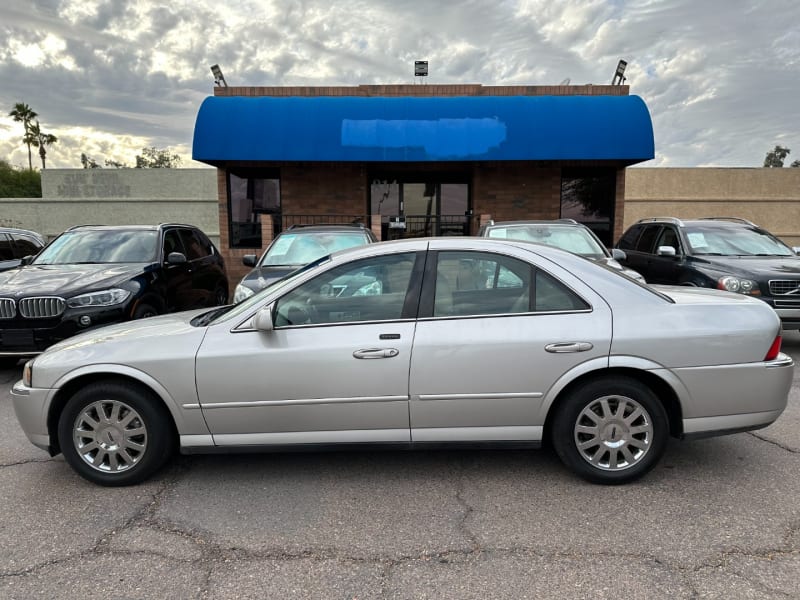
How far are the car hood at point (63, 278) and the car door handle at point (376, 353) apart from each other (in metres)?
4.20

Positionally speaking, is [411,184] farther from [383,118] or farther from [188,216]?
[188,216]

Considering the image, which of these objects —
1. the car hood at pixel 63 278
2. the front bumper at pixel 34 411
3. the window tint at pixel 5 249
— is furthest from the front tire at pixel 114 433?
the window tint at pixel 5 249

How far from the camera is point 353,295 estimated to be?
362 centimetres

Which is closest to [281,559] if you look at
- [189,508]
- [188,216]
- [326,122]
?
[189,508]

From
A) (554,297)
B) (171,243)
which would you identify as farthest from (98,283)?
(554,297)

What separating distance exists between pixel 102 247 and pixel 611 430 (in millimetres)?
7006

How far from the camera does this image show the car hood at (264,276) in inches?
279

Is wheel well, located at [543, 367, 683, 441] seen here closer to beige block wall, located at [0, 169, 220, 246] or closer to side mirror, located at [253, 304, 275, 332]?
side mirror, located at [253, 304, 275, 332]

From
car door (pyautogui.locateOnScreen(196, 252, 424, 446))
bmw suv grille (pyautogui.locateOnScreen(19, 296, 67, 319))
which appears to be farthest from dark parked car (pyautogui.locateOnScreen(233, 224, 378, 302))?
car door (pyautogui.locateOnScreen(196, 252, 424, 446))

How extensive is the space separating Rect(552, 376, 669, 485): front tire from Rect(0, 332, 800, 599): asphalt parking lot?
0.13 metres

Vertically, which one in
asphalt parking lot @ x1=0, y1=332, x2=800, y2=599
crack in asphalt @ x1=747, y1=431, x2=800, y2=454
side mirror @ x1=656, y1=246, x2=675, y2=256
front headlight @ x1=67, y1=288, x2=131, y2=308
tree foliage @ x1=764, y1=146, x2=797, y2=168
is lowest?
asphalt parking lot @ x1=0, y1=332, x2=800, y2=599

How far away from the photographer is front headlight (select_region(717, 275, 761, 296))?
23.2 ft

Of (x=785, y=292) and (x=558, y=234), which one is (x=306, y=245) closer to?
(x=558, y=234)

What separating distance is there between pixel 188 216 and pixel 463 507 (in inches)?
925
